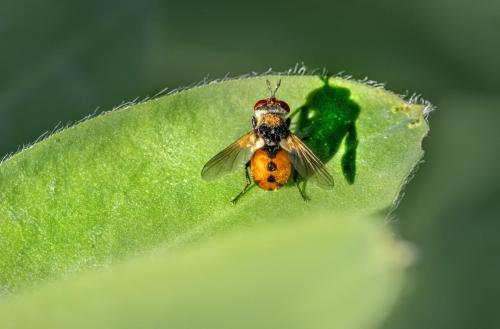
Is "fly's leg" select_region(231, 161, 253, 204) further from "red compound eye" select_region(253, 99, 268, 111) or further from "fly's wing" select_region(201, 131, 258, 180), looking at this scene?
"red compound eye" select_region(253, 99, 268, 111)

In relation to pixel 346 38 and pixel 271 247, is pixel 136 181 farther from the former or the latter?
pixel 346 38

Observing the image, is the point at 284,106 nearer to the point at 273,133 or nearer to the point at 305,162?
the point at 273,133

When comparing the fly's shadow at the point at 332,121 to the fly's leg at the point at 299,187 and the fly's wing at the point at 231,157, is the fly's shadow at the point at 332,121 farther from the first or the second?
the fly's wing at the point at 231,157

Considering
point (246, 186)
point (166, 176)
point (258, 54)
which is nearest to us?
point (166, 176)

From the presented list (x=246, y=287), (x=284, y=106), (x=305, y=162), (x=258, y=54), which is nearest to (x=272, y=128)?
(x=284, y=106)

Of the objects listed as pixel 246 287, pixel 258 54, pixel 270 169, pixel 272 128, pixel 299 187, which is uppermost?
pixel 258 54

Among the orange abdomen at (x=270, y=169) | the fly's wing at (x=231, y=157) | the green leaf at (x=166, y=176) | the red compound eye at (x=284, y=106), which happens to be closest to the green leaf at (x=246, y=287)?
the green leaf at (x=166, y=176)

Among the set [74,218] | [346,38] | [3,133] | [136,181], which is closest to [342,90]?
[346,38]
